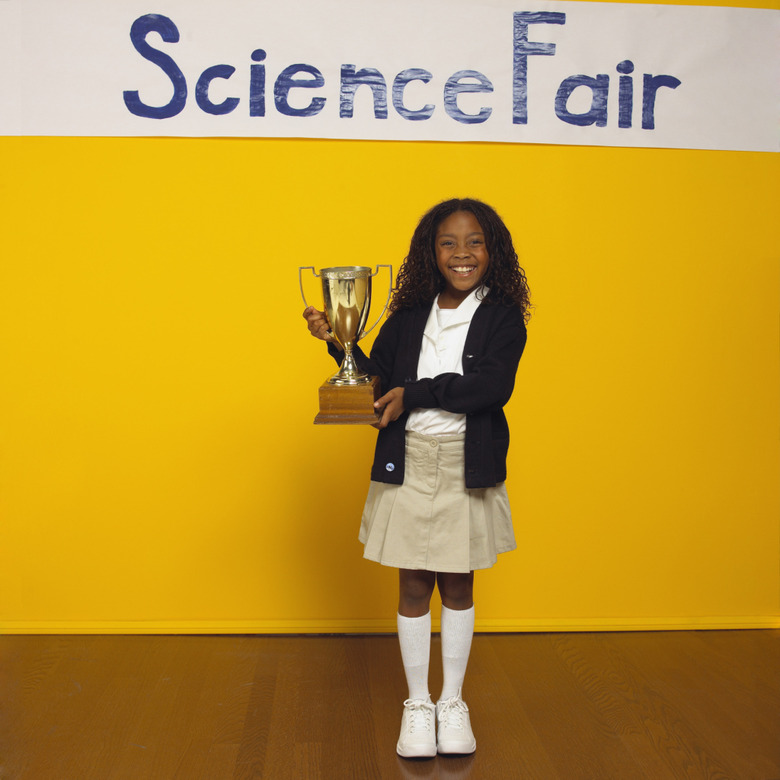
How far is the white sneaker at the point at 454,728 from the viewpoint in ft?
6.07

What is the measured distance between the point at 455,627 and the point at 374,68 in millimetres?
1568

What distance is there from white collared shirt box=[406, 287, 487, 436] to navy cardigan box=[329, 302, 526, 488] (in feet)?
0.06

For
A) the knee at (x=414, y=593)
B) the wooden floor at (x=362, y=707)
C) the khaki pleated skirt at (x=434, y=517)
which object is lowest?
the wooden floor at (x=362, y=707)

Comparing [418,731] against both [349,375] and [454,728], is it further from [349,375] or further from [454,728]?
[349,375]

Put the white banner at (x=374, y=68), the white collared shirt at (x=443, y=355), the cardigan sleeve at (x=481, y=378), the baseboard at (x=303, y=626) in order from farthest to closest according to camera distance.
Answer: the baseboard at (x=303, y=626)
the white banner at (x=374, y=68)
the white collared shirt at (x=443, y=355)
the cardigan sleeve at (x=481, y=378)

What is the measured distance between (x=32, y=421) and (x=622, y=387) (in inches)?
70.0

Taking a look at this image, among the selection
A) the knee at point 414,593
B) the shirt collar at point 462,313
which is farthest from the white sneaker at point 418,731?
the shirt collar at point 462,313

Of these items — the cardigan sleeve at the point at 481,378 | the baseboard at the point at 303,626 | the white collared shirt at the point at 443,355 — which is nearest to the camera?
the cardigan sleeve at the point at 481,378

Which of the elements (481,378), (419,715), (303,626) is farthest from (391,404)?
(303,626)

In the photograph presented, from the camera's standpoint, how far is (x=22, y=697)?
2127 mm

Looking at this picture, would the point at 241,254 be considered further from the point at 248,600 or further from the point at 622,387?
the point at 622,387

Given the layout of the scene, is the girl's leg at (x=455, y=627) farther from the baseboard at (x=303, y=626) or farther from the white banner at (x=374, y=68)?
the white banner at (x=374, y=68)

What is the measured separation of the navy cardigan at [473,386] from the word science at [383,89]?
0.84 metres

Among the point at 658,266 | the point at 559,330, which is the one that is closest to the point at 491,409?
the point at 559,330
